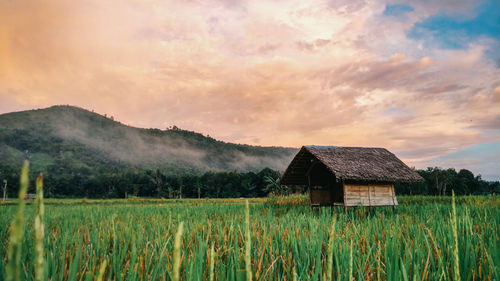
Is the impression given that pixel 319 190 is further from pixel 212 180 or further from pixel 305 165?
pixel 212 180

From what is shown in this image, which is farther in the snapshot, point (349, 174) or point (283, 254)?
point (349, 174)

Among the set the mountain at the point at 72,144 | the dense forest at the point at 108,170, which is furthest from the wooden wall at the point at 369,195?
the mountain at the point at 72,144

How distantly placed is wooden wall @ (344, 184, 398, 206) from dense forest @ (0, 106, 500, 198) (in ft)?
22.5

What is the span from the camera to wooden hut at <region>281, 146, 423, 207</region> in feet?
39.9

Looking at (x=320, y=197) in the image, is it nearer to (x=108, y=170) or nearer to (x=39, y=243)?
(x=39, y=243)

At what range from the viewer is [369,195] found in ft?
41.4

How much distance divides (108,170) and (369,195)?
133 m

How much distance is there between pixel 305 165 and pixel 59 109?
22609cm

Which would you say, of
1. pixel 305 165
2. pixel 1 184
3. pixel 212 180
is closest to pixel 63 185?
pixel 1 184

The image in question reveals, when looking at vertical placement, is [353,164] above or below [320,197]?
above

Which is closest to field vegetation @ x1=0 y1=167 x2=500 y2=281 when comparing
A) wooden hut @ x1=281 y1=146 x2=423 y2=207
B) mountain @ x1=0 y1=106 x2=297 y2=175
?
wooden hut @ x1=281 y1=146 x2=423 y2=207

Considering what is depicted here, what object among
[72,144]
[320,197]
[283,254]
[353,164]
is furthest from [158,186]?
[72,144]

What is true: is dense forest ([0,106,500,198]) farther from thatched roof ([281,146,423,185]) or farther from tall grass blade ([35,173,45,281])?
thatched roof ([281,146,423,185])

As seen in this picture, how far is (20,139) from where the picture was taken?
157m
